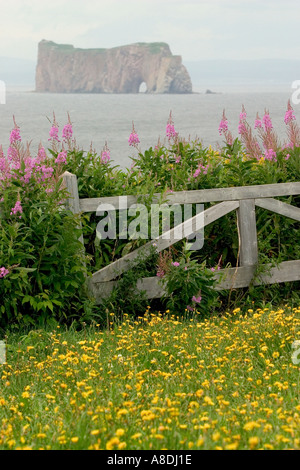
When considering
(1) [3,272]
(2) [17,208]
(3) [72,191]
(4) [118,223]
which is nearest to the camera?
(1) [3,272]

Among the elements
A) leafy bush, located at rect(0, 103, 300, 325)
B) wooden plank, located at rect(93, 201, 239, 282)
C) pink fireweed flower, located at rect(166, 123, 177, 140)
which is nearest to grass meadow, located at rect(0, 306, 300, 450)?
leafy bush, located at rect(0, 103, 300, 325)

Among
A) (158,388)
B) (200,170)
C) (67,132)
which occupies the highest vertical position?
(67,132)

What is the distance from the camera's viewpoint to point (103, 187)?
7.51 m

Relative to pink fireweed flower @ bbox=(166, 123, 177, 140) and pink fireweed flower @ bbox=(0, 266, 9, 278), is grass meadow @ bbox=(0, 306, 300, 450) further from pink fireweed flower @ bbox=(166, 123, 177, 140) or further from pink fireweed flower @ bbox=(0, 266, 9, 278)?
pink fireweed flower @ bbox=(166, 123, 177, 140)

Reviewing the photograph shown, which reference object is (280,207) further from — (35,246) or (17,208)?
(17,208)

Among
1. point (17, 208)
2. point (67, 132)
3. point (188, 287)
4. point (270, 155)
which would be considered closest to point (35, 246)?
point (17, 208)

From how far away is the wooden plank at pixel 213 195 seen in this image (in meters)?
7.14

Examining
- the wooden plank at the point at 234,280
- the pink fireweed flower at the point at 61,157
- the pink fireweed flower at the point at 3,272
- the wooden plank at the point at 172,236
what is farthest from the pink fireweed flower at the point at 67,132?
the pink fireweed flower at the point at 3,272

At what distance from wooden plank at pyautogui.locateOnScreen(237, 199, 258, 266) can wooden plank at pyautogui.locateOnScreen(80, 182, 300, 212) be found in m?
0.13

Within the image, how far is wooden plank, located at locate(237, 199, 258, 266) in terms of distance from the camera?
7.79m

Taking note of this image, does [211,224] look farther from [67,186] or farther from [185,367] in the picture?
[185,367]

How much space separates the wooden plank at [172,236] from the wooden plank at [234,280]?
0.39ft

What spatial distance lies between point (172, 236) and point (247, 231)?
1.05 meters

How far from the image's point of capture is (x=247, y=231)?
7.81 meters
